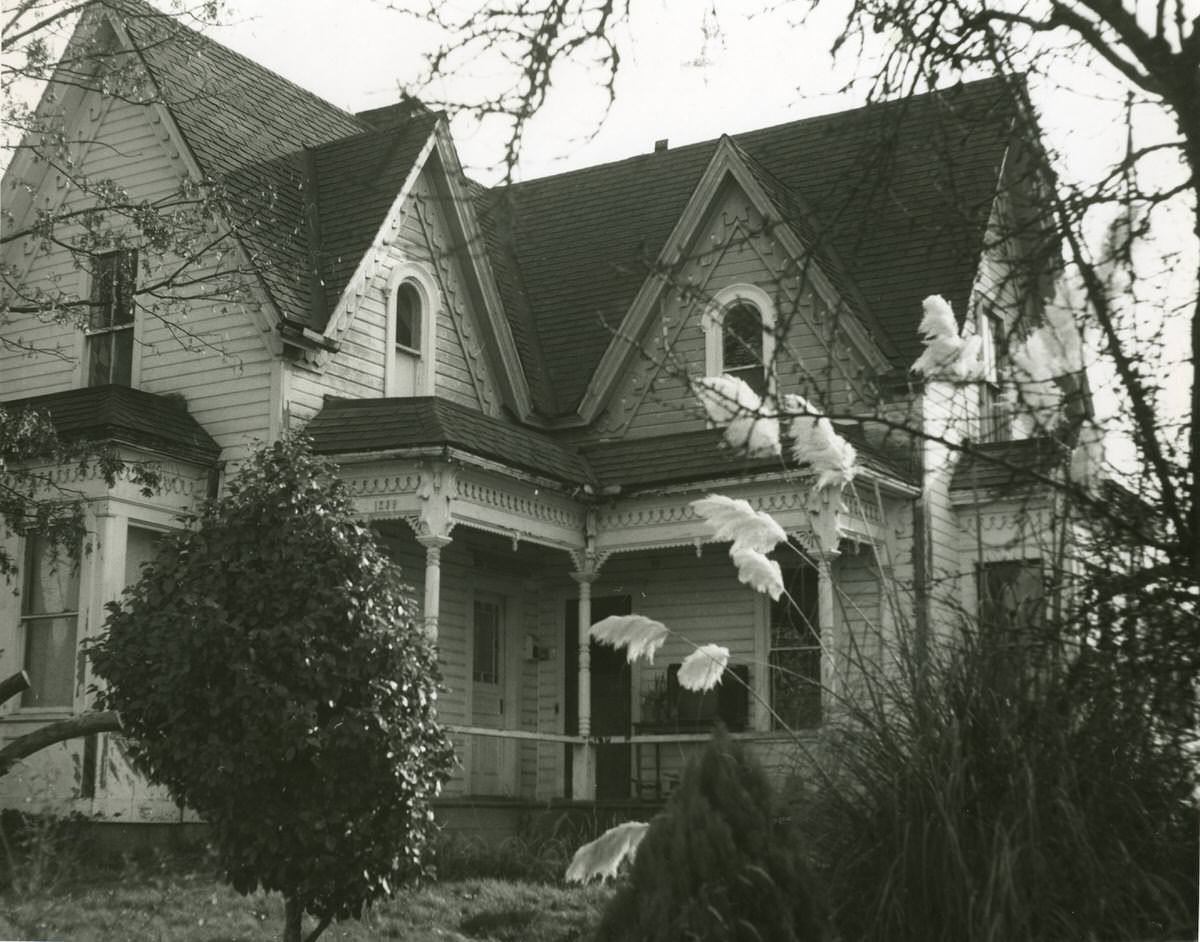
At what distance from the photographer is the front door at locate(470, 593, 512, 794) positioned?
1270 cm

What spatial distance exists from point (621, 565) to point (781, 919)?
889cm

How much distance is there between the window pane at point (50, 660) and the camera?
34.7 feet

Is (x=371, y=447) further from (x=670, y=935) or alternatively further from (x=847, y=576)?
(x=670, y=935)

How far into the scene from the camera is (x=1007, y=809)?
492cm

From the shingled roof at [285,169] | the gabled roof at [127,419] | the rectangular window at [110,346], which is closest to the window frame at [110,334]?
the rectangular window at [110,346]

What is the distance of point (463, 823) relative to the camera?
10.8 meters

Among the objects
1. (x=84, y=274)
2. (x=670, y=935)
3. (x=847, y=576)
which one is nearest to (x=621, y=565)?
(x=847, y=576)

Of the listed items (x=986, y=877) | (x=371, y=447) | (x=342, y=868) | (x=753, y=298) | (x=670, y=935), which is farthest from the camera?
(x=753, y=298)

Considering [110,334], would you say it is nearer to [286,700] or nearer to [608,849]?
[286,700]

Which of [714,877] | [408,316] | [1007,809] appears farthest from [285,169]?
[714,877]

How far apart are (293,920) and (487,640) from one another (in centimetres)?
637

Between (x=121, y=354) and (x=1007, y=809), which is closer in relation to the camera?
(x=1007, y=809)

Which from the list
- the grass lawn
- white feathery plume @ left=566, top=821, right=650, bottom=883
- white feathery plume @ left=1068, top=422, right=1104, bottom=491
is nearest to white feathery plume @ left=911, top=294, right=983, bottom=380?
white feathery plume @ left=1068, top=422, right=1104, bottom=491

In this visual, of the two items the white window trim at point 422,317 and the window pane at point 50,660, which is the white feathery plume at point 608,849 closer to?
the window pane at point 50,660
